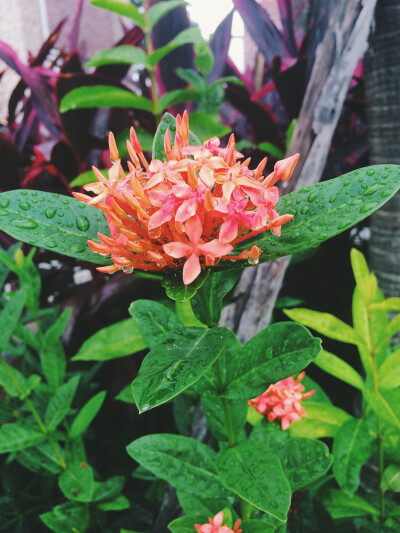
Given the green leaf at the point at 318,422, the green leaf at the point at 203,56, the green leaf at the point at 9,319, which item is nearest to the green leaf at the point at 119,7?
the green leaf at the point at 203,56

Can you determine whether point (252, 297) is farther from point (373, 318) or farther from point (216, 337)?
point (216, 337)

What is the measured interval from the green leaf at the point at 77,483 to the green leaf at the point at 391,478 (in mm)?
583

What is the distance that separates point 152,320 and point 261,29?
1.23m

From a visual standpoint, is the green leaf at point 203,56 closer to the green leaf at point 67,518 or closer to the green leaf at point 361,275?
the green leaf at point 361,275

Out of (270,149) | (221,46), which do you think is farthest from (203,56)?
(270,149)

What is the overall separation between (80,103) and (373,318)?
95cm

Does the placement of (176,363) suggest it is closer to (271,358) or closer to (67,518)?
(271,358)

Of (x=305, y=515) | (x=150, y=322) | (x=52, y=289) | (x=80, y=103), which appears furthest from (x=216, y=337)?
(x=52, y=289)

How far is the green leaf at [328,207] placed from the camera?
1.50ft

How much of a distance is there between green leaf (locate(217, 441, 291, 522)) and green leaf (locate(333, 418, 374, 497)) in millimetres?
239

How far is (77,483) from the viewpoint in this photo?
2.85 feet

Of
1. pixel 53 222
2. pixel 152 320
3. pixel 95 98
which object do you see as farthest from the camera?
pixel 95 98

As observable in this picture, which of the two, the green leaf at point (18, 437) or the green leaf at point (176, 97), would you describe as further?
the green leaf at point (176, 97)

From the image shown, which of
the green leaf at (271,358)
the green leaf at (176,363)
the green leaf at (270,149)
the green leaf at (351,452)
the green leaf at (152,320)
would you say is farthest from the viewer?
the green leaf at (270,149)
